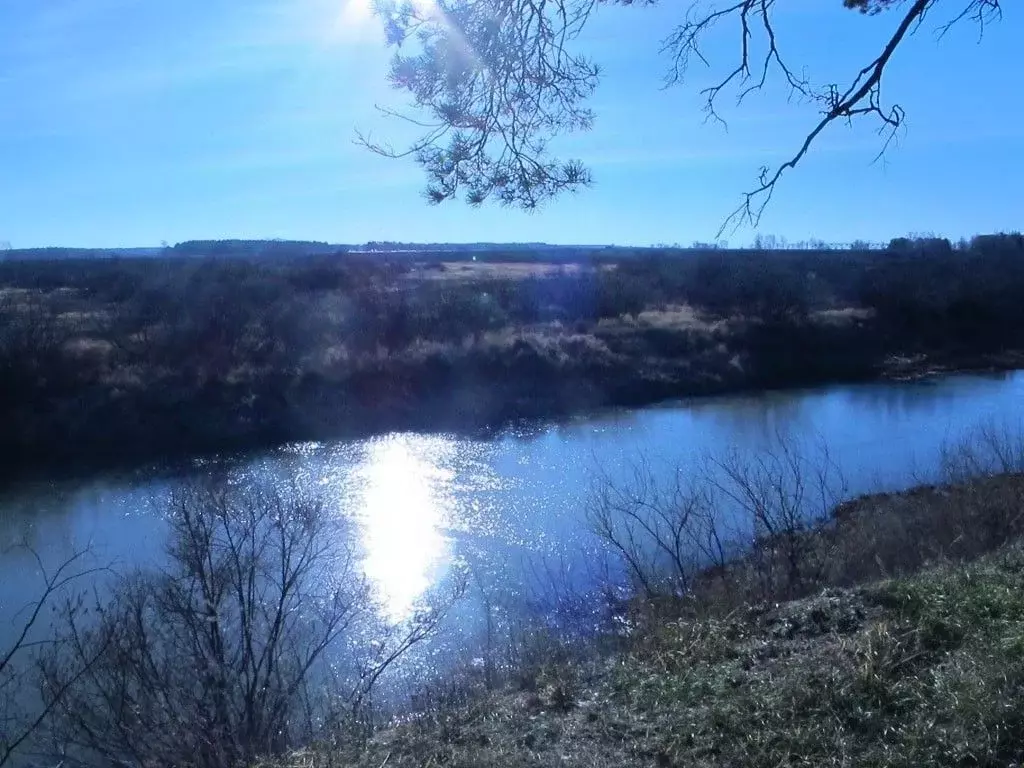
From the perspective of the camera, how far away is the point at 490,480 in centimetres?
1523

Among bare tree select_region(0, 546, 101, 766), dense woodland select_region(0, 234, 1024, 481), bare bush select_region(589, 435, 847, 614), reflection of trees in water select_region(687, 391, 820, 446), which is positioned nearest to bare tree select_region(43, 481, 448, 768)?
bare tree select_region(0, 546, 101, 766)

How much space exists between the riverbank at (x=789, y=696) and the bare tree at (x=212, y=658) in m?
1.62

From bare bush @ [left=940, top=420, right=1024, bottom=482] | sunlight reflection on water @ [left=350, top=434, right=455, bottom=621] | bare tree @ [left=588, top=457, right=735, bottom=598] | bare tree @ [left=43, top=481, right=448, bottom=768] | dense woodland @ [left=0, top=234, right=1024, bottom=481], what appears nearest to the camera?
bare tree @ [left=43, top=481, right=448, bottom=768]

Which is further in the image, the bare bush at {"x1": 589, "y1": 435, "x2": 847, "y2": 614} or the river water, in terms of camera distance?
the river water

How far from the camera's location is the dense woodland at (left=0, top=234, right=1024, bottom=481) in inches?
788

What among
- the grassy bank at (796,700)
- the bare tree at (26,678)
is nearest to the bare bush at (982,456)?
the grassy bank at (796,700)

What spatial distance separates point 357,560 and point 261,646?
10.2 ft

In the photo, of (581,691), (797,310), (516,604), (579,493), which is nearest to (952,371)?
(797,310)

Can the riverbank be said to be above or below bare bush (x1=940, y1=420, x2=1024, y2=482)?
above

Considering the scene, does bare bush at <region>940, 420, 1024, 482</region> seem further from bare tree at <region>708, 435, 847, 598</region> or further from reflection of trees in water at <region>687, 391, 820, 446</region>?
reflection of trees in water at <region>687, 391, 820, 446</region>

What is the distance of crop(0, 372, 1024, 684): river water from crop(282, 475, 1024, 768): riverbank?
5.33 m

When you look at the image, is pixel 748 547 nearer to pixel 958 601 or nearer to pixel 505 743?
pixel 958 601

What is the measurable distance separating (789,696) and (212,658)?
16.9 ft

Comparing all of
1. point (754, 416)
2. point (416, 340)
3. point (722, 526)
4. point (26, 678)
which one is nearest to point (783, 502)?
point (722, 526)
